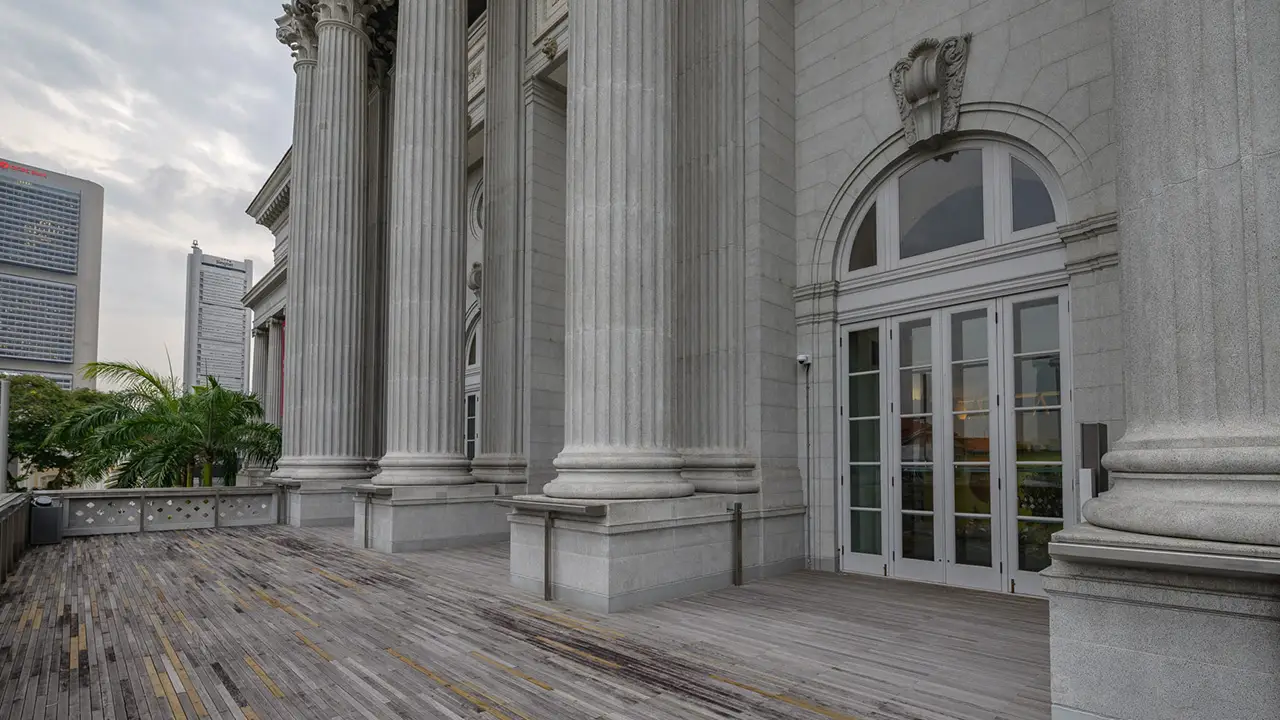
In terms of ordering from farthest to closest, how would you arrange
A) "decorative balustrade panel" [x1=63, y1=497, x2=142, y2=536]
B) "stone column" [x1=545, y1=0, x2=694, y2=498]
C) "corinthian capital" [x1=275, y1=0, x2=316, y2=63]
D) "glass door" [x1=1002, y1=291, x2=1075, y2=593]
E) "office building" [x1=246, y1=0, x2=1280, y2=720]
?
"corinthian capital" [x1=275, y1=0, x2=316, y2=63] → "decorative balustrade panel" [x1=63, y1=497, x2=142, y2=536] → "stone column" [x1=545, y1=0, x2=694, y2=498] → "glass door" [x1=1002, y1=291, x2=1075, y2=593] → "office building" [x1=246, y1=0, x2=1280, y2=720]

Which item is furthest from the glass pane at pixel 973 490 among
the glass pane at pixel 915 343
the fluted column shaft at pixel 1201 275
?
the fluted column shaft at pixel 1201 275

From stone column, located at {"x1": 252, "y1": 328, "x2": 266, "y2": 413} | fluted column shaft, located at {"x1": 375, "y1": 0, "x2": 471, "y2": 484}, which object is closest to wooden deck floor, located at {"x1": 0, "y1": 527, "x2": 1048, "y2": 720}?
fluted column shaft, located at {"x1": 375, "y1": 0, "x2": 471, "y2": 484}

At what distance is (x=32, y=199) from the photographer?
107 meters

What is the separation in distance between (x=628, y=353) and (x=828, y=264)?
3.85 meters

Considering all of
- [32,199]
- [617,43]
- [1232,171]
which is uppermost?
[32,199]

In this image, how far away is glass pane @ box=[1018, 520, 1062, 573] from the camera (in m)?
8.19

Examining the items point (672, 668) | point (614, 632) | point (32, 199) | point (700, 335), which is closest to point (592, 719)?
point (672, 668)

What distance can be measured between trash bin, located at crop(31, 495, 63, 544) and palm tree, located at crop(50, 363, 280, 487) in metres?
3.74

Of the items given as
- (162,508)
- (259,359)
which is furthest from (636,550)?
(259,359)

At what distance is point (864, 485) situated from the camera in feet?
33.2

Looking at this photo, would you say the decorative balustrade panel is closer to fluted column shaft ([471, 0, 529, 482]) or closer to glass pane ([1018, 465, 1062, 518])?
fluted column shaft ([471, 0, 529, 482])

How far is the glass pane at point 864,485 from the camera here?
9969 millimetres

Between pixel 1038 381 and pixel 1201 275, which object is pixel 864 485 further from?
pixel 1201 275

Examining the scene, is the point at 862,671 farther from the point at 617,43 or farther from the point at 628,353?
the point at 617,43
